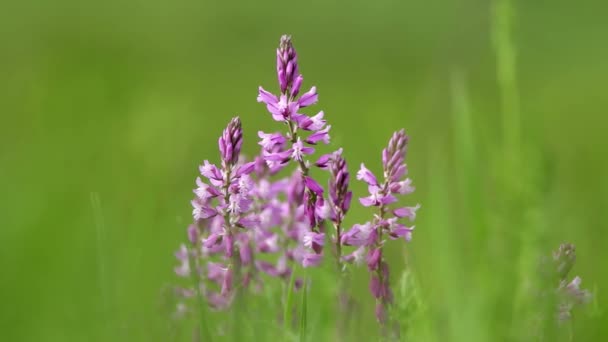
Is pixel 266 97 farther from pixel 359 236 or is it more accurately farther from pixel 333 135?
pixel 333 135

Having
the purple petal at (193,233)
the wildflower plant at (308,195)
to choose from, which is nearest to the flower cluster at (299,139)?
the wildflower plant at (308,195)

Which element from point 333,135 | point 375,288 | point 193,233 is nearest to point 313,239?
point 375,288

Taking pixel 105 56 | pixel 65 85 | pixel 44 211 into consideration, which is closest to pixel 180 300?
pixel 44 211

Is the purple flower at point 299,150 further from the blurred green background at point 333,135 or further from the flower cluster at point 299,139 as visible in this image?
the blurred green background at point 333,135

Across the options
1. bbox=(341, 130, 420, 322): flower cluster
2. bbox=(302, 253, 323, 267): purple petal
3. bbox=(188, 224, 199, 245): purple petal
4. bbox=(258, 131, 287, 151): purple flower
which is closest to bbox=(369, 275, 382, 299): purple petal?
bbox=(341, 130, 420, 322): flower cluster

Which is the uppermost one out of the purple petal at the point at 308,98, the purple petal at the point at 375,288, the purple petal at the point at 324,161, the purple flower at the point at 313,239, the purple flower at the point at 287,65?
the purple flower at the point at 287,65

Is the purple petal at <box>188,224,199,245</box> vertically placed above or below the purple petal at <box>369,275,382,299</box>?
above

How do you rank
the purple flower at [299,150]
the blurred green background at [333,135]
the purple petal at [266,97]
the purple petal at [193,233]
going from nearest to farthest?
the blurred green background at [333,135] → the purple flower at [299,150] → the purple petal at [266,97] → the purple petal at [193,233]

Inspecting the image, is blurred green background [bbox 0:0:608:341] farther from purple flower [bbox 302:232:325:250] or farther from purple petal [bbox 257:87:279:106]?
purple petal [bbox 257:87:279:106]
